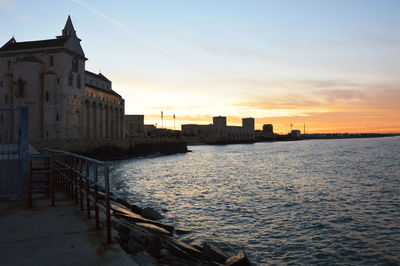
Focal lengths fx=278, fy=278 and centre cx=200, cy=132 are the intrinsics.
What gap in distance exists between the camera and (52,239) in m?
5.87

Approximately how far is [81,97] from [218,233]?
49845mm

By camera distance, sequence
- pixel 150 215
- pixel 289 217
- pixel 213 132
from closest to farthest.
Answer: pixel 150 215 < pixel 289 217 < pixel 213 132

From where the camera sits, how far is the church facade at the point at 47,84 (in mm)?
48406

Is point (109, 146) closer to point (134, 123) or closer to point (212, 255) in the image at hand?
point (212, 255)

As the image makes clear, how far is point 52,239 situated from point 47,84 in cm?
5040

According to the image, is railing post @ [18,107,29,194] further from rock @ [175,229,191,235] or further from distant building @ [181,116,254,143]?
distant building @ [181,116,254,143]

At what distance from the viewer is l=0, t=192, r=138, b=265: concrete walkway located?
16.2 feet

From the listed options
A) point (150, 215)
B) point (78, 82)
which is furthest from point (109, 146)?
point (150, 215)

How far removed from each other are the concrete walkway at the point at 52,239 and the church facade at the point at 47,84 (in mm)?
44698

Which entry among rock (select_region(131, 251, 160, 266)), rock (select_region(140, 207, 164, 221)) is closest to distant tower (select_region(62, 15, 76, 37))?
rock (select_region(140, 207, 164, 221))

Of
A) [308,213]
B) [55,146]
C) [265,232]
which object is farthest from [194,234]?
[55,146]

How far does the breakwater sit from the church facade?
6531mm

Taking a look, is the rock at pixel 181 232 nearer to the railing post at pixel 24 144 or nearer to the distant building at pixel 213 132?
the railing post at pixel 24 144

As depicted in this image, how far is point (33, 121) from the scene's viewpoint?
160ft
